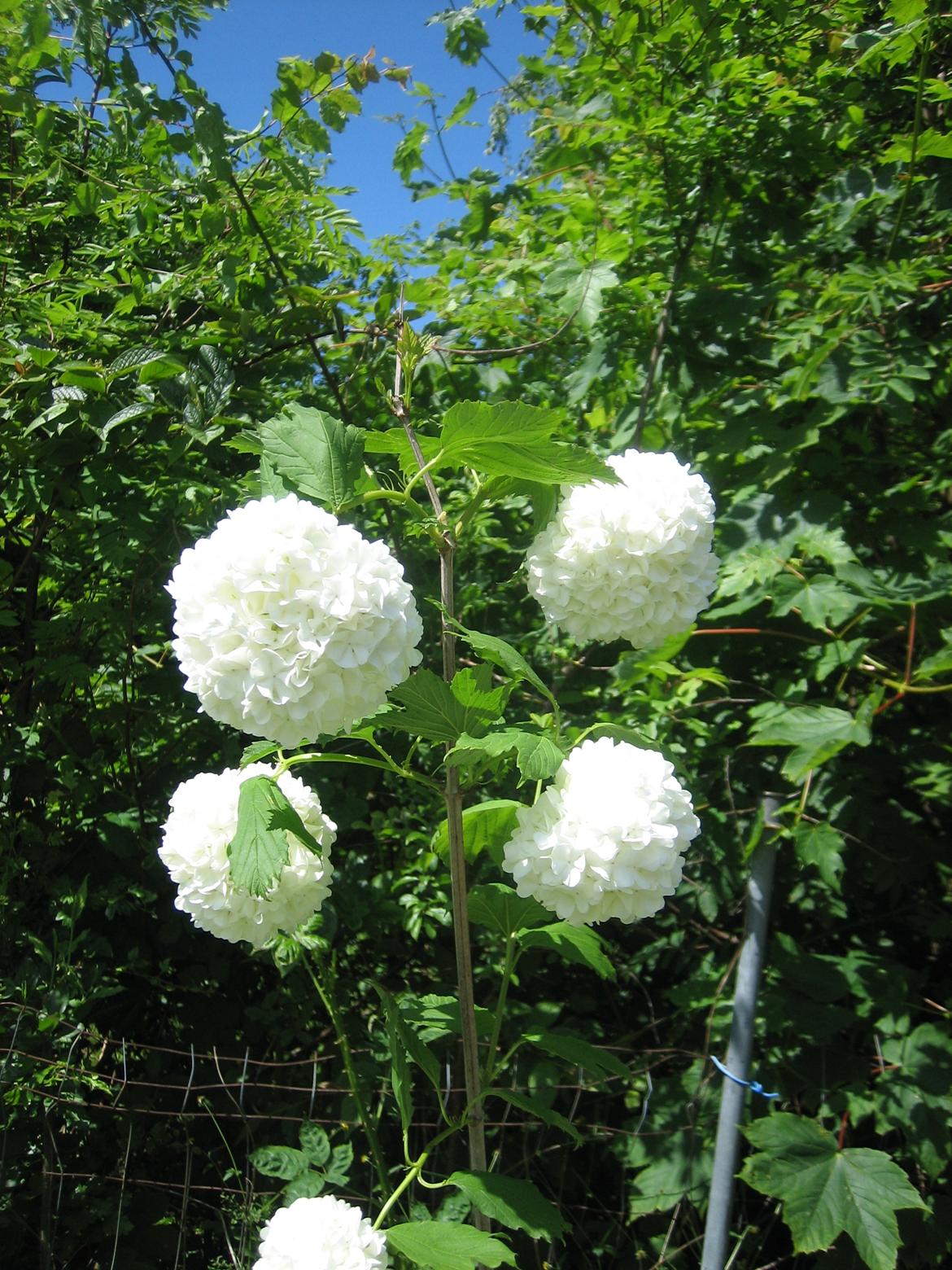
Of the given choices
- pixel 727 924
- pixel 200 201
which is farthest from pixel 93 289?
pixel 727 924

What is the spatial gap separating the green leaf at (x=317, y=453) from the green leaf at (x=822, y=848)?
1272 millimetres

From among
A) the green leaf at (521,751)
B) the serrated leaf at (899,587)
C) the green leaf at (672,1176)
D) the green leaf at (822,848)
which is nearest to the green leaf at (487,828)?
the green leaf at (521,751)

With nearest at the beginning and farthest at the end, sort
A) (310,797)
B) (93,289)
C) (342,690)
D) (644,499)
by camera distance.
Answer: (342,690) → (644,499) → (310,797) → (93,289)

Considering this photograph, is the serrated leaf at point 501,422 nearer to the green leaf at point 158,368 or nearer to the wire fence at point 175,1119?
the green leaf at point 158,368

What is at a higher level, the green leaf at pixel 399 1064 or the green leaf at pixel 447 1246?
the green leaf at pixel 399 1064

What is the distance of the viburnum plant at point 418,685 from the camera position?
3.14 feet

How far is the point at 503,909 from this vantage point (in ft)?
4.78

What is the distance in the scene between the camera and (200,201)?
235cm

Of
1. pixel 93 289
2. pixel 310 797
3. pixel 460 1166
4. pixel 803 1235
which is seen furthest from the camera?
pixel 460 1166

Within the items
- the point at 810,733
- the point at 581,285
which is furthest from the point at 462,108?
the point at 810,733

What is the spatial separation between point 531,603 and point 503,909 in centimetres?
126

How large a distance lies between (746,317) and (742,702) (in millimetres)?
860

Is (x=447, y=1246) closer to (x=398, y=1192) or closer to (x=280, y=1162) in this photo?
(x=398, y=1192)

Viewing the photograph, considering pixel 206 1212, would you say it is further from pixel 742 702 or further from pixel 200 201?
pixel 200 201
